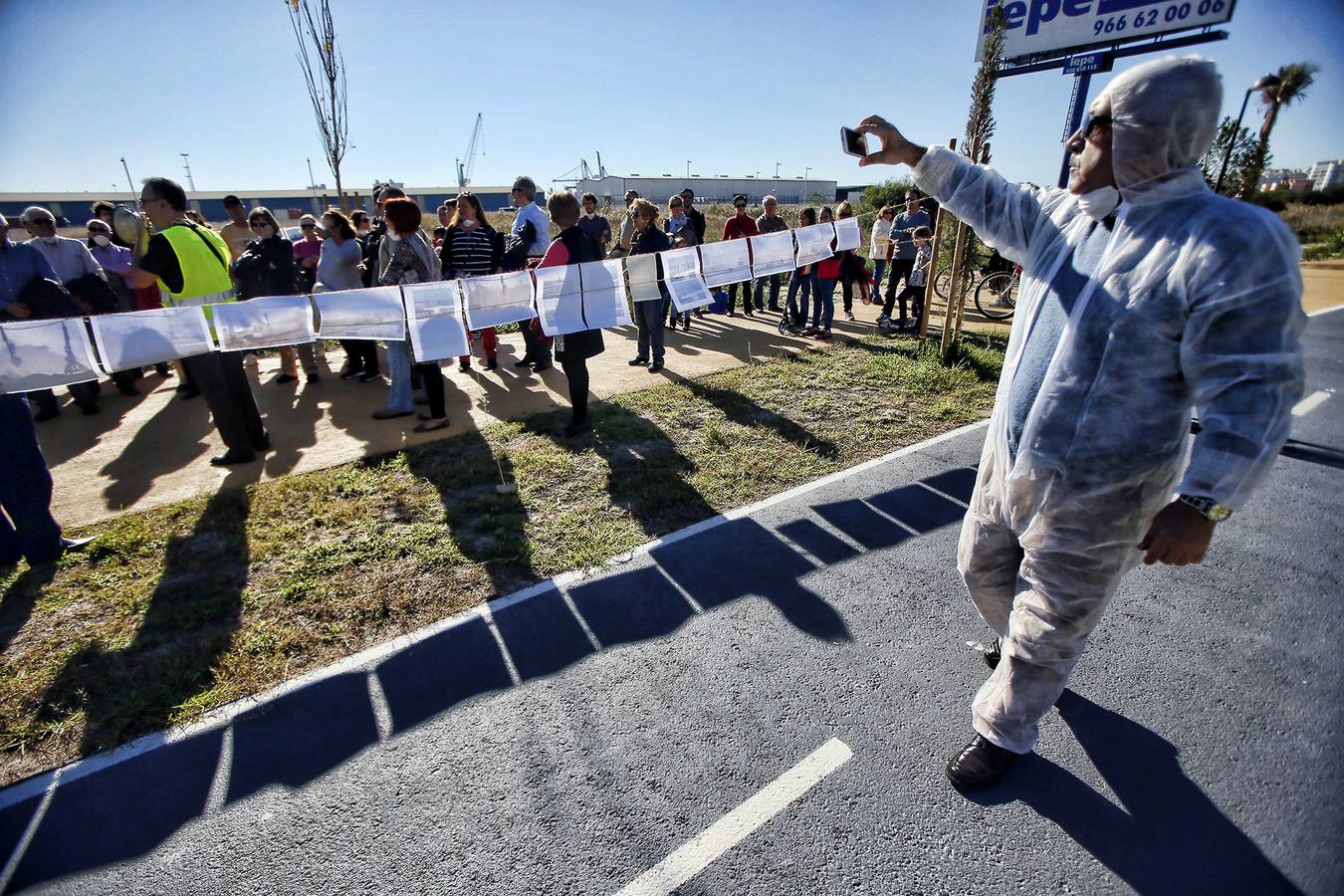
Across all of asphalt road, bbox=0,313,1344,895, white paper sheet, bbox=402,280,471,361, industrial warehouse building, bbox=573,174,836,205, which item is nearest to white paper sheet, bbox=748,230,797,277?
white paper sheet, bbox=402,280,471,361

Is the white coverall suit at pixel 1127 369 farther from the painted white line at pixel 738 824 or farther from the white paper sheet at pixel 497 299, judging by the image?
the white paper sheet at pixel 497 299

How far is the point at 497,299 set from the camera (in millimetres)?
5543

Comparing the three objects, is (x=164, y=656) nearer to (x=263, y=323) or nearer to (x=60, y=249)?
(x=263, y=323)

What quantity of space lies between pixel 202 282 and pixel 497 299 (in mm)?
2204

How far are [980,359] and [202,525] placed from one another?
8.27m

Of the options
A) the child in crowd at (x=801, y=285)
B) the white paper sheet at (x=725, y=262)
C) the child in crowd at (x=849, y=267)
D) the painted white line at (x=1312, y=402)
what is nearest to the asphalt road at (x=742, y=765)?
the painted white line at (x=1312, y=402)

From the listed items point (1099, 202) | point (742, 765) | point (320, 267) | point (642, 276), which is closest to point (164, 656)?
point (742, 765)

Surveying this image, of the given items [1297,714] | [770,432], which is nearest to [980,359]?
[770,432]

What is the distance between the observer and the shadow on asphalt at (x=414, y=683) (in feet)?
6.75

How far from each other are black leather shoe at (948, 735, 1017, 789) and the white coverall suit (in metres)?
0.07

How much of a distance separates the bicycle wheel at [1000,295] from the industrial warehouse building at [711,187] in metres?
48.4

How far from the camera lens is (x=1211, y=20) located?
1111cm

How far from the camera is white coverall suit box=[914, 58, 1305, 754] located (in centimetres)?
145

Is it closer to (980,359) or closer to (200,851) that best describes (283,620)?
(200,851)
